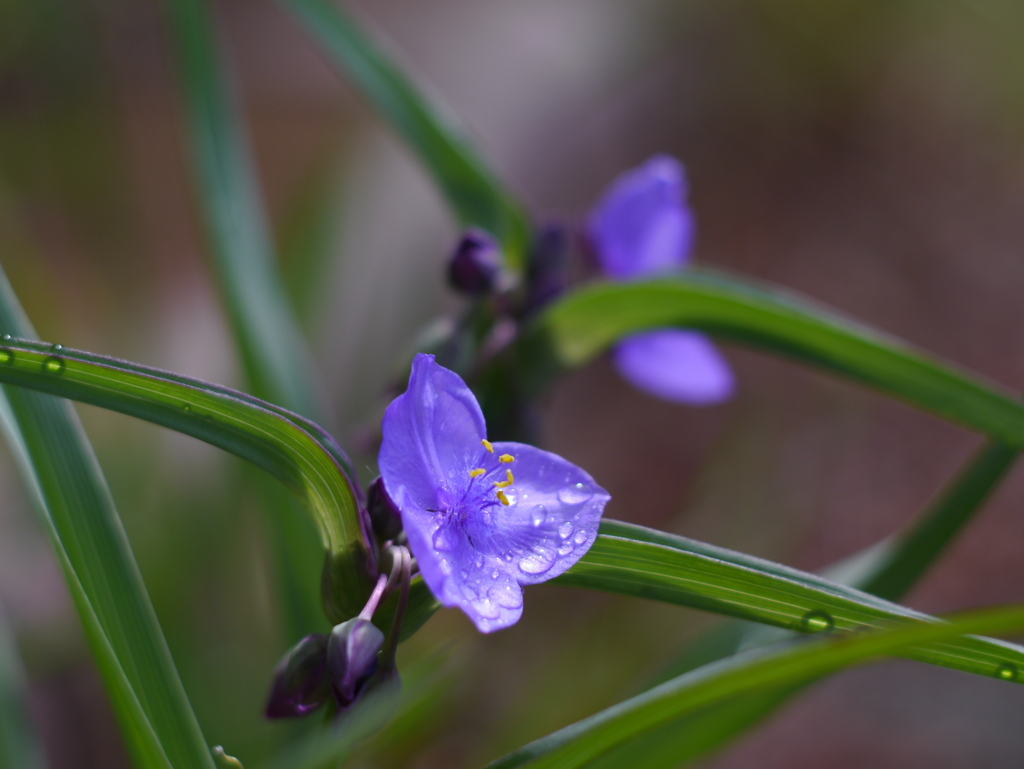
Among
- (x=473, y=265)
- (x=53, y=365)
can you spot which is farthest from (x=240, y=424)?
(x=473, y=265)

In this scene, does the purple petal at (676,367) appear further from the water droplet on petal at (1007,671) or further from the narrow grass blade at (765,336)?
the water droplet on petal at (1007,671)

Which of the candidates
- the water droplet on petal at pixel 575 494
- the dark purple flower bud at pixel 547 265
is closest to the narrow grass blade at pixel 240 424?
the water droplet on petal at pixel 575 494

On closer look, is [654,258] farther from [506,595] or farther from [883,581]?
[506,595]

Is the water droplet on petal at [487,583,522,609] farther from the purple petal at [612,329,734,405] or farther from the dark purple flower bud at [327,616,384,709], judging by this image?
the purple petal at [612,329,734,405]

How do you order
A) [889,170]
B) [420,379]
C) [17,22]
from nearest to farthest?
Answer: 1. [420,379]
2. [17,22]
3. [889,170]

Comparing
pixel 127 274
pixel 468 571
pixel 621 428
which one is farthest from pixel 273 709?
pixel 621 428

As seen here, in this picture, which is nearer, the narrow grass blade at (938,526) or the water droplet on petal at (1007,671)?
the water droplet on petal at (1007,671)

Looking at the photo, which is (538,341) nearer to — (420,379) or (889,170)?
(420,379)
